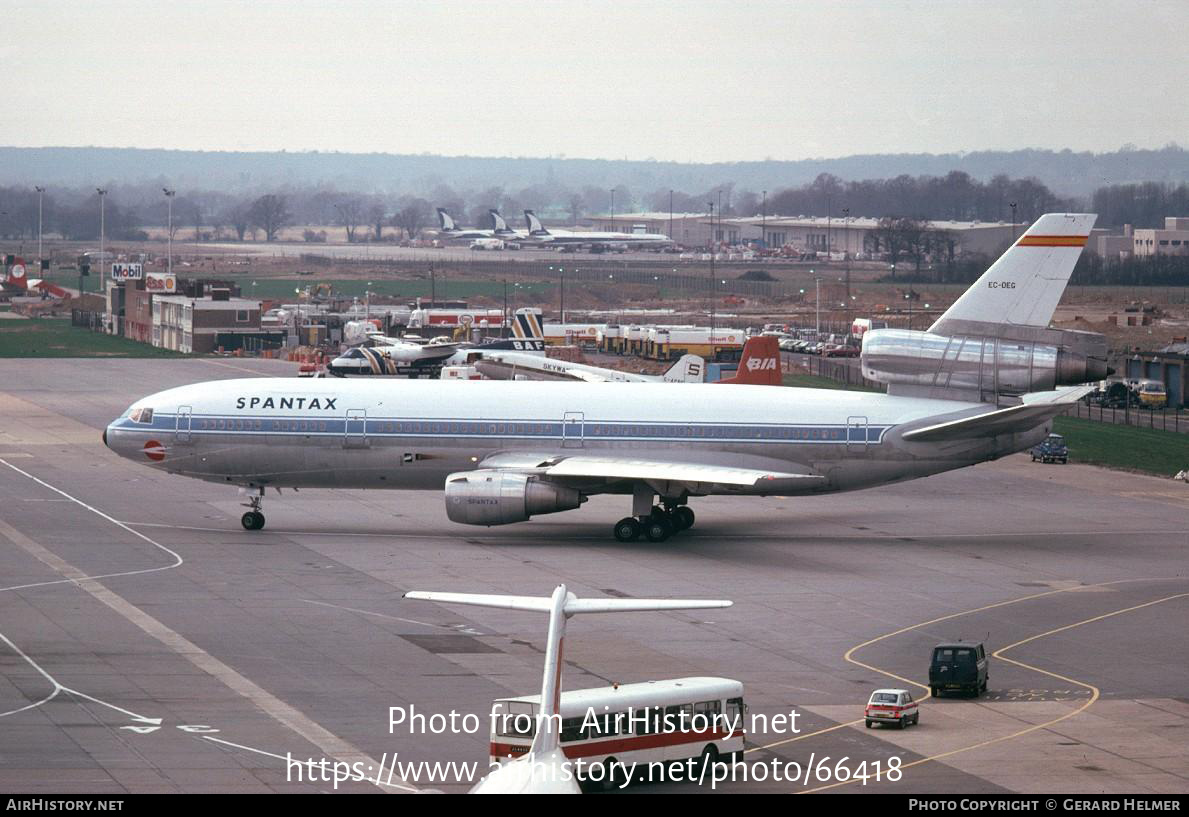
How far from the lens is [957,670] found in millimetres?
37344

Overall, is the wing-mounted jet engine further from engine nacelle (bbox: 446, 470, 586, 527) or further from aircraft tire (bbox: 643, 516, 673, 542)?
engine nacelle (bbox: 446, 470, 586, 527)

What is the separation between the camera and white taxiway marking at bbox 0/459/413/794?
1256 inches

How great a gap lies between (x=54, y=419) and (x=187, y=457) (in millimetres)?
→ 36623

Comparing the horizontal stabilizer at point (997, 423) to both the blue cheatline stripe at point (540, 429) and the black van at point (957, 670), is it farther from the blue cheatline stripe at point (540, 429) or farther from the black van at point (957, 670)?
the black van at point (957, 670)

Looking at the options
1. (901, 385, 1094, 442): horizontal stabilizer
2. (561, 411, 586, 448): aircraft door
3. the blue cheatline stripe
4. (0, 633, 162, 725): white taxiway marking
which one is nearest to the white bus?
(0, 633, 162, 725): white taxiway marking

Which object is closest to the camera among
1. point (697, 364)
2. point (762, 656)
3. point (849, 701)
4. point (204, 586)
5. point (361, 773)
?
point (361, 773)

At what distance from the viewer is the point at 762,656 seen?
134 feet

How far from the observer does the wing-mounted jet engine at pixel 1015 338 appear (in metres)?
57.0

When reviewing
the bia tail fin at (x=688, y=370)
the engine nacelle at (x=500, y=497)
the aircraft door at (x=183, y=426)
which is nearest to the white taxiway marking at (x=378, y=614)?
the engine nacelle at (x=500, y=497)

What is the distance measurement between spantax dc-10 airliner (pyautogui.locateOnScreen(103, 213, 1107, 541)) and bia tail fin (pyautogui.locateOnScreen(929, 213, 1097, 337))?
1.9 inches

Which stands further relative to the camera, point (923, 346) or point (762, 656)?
point (923, 346)

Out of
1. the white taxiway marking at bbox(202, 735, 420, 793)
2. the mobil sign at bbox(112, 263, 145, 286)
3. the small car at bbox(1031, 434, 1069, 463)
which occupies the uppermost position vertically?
the mobil sign at bbox(112, 263, 145, 286)
